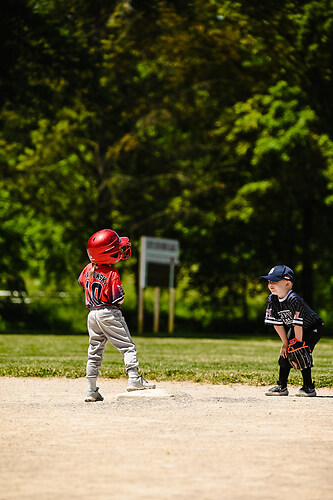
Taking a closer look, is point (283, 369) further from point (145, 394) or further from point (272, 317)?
point (145, 394)

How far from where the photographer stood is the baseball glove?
1012cm

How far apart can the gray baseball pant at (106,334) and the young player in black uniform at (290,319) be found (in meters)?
1.56

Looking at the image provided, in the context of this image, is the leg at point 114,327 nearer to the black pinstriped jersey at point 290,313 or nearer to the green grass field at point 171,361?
the black pinstriped jersey at point 290,313

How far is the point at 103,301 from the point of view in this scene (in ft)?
31.9

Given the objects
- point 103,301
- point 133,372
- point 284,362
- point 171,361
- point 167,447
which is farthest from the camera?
point 171,361

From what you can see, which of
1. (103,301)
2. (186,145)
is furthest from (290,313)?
(186,145)

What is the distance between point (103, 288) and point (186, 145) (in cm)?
2713

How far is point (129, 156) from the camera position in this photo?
36.3m

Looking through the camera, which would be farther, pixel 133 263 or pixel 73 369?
pixel 133 263

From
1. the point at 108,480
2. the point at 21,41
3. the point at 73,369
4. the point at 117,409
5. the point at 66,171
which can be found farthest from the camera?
the point at 66,171

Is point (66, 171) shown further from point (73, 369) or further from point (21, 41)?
point (73, 369)

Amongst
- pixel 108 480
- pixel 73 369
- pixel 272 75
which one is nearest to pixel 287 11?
pixel 272 75

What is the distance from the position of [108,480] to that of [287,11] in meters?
24.1

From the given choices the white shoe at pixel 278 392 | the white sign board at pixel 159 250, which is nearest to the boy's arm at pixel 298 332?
the white shoe at pixel 278 392
